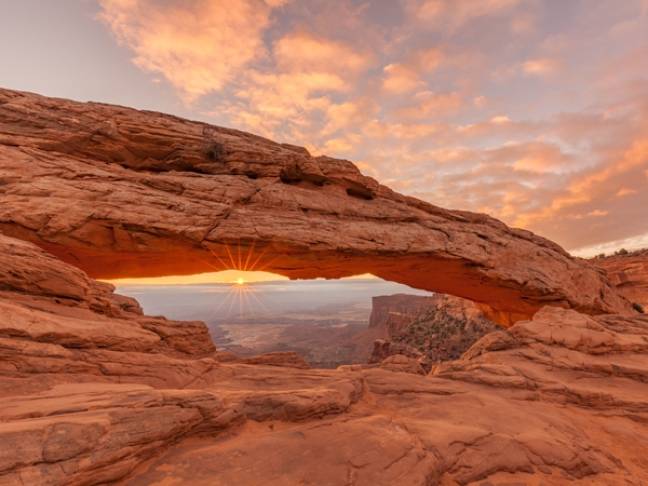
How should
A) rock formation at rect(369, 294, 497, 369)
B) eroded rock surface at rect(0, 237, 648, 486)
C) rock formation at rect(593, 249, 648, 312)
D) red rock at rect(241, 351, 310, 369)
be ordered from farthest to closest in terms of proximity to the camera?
rock formation at rect(369, 294, 497, 369) < rock formation at rect(593, 249, 648, 312) < red rock at rect(241, 351, 310, 369) < eroded rock surface at rect(0, 237, 648, 486)

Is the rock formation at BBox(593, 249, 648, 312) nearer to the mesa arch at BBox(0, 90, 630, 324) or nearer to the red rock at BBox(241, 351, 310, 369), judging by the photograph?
the mesa arch at BBox(0, 90, 630, 324)

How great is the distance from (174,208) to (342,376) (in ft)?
35.1

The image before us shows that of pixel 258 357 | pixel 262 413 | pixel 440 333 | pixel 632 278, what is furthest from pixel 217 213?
pixel 440 333

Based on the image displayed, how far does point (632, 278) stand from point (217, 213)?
139 ft

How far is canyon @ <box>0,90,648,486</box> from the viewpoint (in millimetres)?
5742

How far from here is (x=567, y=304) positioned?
21.2 m

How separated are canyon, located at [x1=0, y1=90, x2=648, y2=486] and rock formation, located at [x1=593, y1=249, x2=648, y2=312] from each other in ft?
45.8

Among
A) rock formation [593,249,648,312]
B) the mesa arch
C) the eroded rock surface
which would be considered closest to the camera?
the eroded rock surface

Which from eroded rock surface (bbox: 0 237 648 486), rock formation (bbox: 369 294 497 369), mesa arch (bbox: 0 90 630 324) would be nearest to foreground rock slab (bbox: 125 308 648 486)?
eroded rock surface (bbox: 0 237 648 486)

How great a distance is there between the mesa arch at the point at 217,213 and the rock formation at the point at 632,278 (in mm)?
14503

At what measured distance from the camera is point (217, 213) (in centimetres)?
1478

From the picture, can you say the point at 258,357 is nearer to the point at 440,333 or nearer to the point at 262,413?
the point at 262,413

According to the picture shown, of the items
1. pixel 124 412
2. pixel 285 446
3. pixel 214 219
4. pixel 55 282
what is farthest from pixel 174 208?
pixel 285 446

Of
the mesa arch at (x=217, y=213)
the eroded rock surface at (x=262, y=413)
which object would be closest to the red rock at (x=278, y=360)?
the eroded rock surface at (x=262, y=413)
